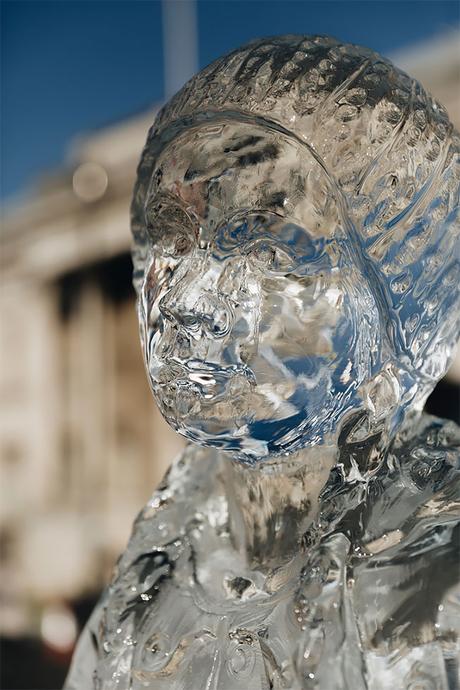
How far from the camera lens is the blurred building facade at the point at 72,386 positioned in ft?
35.4

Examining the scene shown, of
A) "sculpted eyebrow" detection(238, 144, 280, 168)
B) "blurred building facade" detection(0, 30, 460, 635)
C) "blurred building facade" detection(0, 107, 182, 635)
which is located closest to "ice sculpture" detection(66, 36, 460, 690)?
"sculpted eyebrow" detection(238, 144, 280, 168)

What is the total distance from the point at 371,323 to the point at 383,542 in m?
0.25

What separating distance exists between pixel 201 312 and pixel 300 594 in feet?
1.06

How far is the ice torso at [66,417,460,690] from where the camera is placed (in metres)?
1.01

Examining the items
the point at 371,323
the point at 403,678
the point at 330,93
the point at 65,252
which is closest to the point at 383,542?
the point at 403,678

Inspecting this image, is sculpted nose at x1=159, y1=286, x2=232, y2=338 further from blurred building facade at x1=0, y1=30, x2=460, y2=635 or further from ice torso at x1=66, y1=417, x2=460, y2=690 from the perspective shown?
blurred building facade at x1=0, y1=30, x2=460, y2=635

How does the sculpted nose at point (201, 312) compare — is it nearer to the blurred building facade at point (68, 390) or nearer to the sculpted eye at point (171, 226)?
the sculpted eye at point (171, 226)

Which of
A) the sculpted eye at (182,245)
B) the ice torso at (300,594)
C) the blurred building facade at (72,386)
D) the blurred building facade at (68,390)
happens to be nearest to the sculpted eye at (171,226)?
the sculpted eye at (182,245)

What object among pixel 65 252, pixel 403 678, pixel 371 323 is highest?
pixel 65 252

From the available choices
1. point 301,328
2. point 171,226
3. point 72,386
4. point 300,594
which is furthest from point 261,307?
point 72,386

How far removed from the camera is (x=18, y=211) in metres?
11.6

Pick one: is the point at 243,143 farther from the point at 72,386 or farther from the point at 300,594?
the point at 72,386

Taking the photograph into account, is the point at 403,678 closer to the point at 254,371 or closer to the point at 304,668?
the point at 304,668

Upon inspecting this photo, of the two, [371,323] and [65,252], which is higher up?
[65,252]
